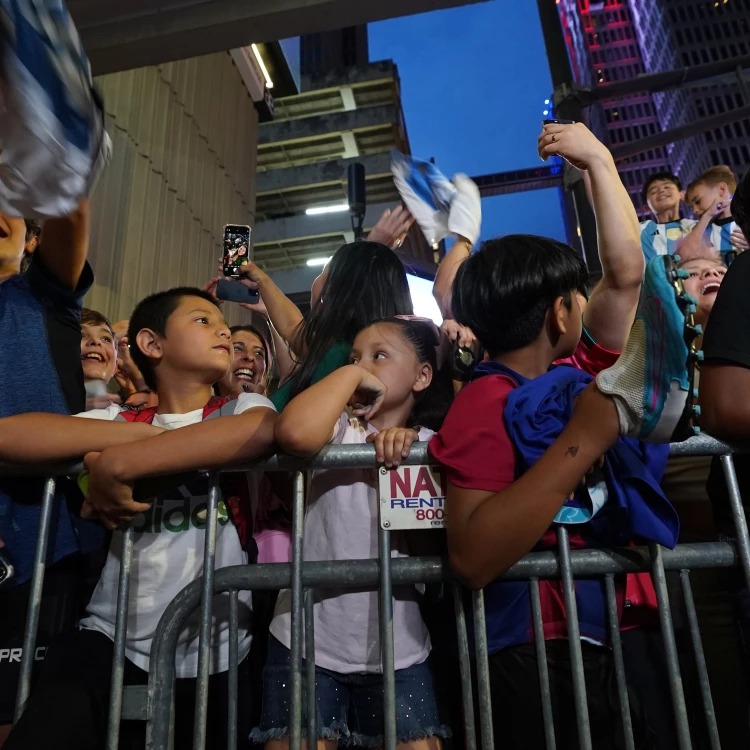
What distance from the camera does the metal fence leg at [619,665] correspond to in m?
1.18

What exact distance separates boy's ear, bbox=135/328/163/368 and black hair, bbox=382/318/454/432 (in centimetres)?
71

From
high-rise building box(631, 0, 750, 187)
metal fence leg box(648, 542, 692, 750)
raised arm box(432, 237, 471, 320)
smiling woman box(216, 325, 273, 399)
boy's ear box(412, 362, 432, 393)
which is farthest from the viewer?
high-rise building box(631, 0, 750, 187)

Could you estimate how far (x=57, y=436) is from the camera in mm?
1390

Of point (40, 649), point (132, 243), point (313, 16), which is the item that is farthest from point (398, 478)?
point (132, 243)

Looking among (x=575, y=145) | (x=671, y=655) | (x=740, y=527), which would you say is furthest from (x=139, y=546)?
(x=575, y=145)

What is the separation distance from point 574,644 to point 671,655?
0.19 metres

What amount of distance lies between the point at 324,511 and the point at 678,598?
38.8 inches

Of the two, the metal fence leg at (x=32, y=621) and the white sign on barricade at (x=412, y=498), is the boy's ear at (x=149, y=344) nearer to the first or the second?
Result: the metal fence leg at (x=32, y=621)

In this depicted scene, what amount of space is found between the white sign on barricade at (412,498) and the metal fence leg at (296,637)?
0.58 ft

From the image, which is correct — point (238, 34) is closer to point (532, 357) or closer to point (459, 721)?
point (532, 357)

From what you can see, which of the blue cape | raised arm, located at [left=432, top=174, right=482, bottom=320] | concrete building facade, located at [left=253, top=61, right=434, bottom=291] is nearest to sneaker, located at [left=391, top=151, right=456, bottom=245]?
raised arm, located at [left=432, top=174, right=482, bottom=320]

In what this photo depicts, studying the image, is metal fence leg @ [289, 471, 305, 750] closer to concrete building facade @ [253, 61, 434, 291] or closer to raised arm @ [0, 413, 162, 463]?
raised arm @ [0, 413, 162, 463]

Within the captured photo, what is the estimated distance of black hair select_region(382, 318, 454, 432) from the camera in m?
1.73

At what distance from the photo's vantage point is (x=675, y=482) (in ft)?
5.97
